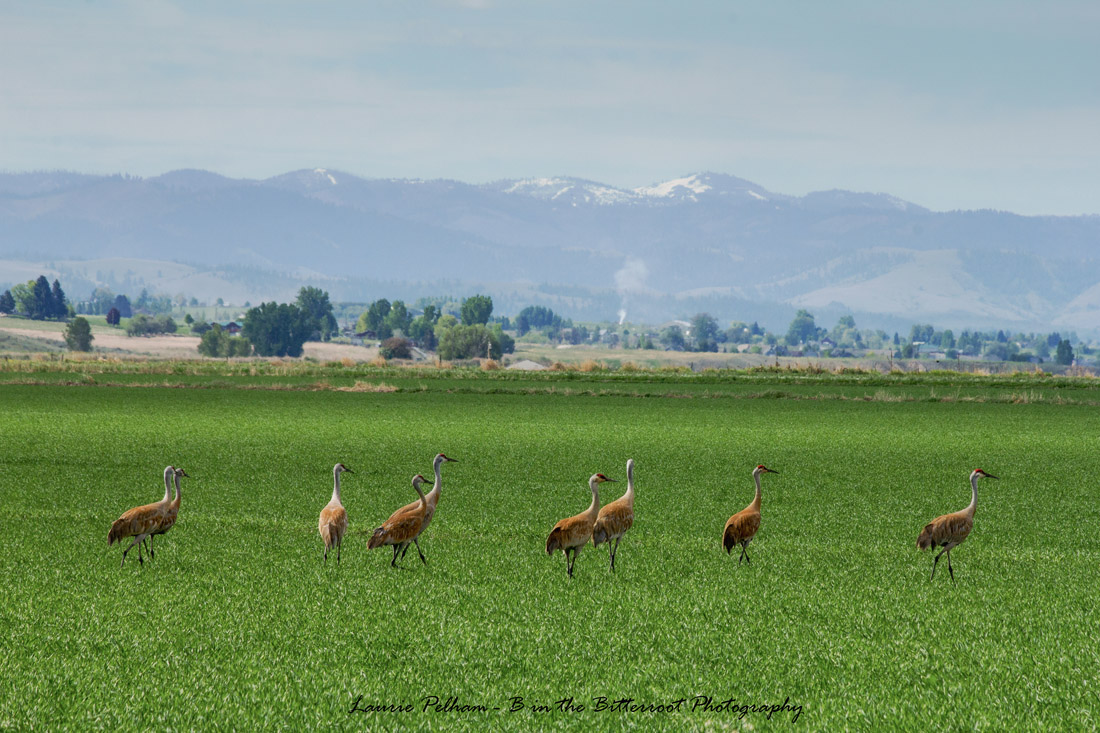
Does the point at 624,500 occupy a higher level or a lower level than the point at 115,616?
higher

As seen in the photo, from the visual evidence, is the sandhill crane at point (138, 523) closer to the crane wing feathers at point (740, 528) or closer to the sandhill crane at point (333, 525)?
the sandhill crane at point (333, 525)

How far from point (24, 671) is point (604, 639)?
720 cm

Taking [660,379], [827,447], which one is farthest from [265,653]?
[660,379]

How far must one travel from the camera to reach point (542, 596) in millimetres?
16266

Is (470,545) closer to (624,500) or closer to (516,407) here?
(624,500)

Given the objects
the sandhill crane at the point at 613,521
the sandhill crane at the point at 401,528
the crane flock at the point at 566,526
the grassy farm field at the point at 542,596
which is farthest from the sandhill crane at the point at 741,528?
the sandhill crane at the point at 401,528

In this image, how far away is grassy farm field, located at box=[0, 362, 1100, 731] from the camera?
11.6m

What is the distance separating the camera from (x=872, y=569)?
18594 mm

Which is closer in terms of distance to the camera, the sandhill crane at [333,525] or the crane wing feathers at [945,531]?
the crane wing feathers at [945,531]

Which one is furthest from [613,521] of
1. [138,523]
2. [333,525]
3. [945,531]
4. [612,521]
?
[138,523]

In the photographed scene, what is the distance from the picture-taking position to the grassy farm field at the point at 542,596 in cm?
1159

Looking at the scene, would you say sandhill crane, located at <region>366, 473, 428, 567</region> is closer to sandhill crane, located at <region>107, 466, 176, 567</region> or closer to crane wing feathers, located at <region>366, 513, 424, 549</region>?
crane wing feathers, located at <region>366, 513, 424, 549</region>

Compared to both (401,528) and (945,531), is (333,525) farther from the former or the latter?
(945,531)

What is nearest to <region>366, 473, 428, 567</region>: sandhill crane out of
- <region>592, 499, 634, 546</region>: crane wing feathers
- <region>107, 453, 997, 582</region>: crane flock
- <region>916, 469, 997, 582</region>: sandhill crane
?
<region>107, 453, 997, 582</region>: crane flock
